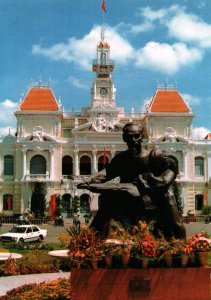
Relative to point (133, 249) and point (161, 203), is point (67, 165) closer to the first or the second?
point (161, 203)

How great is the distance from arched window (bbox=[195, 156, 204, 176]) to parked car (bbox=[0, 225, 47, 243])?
33.8 meters

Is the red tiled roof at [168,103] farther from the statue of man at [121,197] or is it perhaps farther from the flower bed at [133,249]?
the flower bed at [133,249]

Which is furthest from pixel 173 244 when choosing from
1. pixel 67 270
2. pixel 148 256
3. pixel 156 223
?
pixel 67 270

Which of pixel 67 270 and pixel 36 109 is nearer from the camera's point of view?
pixel 67 270

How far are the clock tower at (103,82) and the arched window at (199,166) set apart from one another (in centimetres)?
1178

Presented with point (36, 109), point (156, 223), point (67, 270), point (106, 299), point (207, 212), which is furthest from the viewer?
point (36, 109)

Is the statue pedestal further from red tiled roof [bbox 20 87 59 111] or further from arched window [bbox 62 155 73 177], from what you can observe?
arched window [bbox 62 155 73 177]

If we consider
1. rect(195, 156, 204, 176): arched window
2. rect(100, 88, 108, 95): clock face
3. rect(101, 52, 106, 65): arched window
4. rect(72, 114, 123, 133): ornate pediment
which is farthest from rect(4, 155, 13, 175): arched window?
rect(195, 156, 204, 176): arched window

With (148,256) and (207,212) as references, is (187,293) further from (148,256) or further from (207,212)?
(207,212)

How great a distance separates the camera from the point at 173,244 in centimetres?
671

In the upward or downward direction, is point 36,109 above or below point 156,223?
above

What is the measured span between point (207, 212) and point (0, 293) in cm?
4510

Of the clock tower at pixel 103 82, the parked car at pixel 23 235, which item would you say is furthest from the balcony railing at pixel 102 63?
the parked car at pixel 23 235

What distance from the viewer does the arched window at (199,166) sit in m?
57.9
